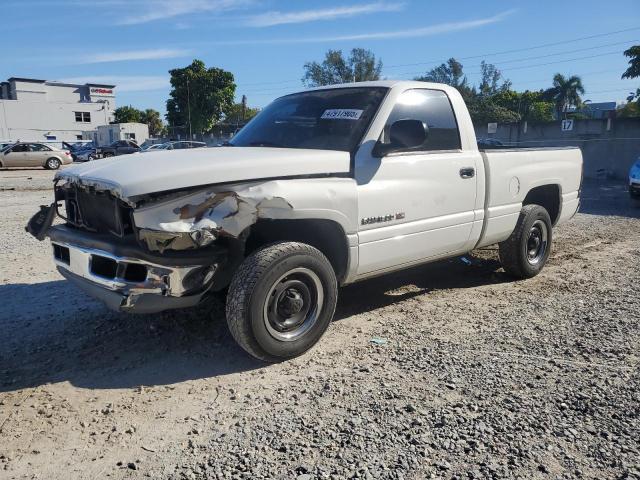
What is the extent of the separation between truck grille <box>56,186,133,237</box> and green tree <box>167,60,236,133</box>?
51946 millimetres

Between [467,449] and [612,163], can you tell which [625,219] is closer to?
[467,449]

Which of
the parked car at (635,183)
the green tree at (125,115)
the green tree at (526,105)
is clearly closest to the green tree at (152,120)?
the green tree at (125,115)

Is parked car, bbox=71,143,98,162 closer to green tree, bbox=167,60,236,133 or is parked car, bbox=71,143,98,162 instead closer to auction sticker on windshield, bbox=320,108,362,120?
green tree, bbox=167,60,236,133

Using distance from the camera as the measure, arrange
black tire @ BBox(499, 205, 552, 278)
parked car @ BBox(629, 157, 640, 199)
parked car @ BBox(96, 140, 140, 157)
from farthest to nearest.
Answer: parked car @ BBox(96, 140, 140, 157), parked car @ BBox(629, 157, 640, 199), black tire @ BBox(499, 205, 552, 278)

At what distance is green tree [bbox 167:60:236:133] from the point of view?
54.4 metres

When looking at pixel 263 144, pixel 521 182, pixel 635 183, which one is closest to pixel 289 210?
pixel 263 144

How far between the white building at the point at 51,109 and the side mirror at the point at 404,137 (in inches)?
2607

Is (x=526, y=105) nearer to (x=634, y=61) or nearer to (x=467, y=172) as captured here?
(x=634, y=61)

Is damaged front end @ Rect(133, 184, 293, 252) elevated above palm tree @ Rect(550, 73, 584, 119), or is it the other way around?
palm tree @ Rect(550, 73, 584, 119)

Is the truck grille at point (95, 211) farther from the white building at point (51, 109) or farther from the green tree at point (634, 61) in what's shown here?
the white building at point (51, 109)

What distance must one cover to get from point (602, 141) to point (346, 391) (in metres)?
21.6

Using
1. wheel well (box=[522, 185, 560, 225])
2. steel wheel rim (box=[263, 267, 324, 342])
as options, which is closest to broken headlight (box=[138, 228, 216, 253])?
steel wheel rim (box=[263, 267, 324, 342])

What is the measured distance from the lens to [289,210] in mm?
3537

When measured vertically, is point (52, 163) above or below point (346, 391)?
above
